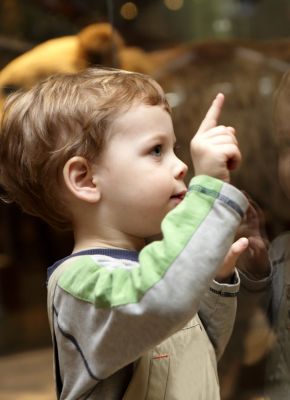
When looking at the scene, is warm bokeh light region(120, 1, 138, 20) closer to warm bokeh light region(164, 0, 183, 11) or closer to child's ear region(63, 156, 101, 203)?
warm bokeh light region(164, 0, 183, 11)

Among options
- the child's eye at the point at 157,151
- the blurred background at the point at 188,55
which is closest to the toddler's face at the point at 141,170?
the child's eye at the point at 157,151

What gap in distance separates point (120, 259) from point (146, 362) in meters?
0.13

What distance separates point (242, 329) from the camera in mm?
1036

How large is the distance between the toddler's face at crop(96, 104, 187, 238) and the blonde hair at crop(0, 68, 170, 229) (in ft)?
0.06

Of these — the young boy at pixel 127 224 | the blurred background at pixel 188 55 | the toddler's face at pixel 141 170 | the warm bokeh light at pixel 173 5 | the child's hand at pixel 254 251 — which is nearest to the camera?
the young boy at pixel 127 224

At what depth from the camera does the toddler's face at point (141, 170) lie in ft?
2.73

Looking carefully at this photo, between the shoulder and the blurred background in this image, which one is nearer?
the shoulder

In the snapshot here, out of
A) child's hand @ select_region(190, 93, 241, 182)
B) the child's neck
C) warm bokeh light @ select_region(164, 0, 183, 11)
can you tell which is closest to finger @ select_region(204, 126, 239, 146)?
child's hand @ select_region(190, 93, 241, 182)

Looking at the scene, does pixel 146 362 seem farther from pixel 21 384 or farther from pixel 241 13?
pixel 21 384

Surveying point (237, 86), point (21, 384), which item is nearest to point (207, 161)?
point (237, 86)

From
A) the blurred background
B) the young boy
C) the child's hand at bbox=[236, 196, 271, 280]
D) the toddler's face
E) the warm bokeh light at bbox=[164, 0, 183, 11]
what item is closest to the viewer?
the young boy

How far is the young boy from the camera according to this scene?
707 mm

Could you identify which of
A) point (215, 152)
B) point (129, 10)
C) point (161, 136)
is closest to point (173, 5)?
point (129, 10)

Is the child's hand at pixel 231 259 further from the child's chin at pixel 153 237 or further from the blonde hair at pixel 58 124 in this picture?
the blonde hair at pixel 58 124
